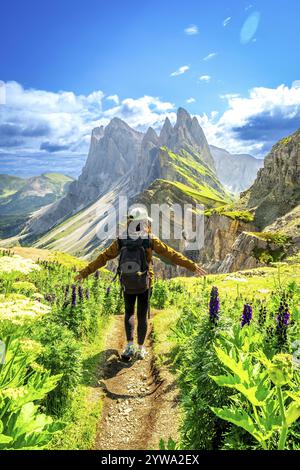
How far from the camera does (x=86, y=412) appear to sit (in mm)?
7496

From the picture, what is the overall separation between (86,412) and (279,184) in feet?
333

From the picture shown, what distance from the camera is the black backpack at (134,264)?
9586 mm

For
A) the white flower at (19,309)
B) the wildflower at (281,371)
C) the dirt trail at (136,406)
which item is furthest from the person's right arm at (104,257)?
the wildflower at (281,371)

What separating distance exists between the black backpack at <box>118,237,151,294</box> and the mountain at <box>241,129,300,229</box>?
88.3 metres

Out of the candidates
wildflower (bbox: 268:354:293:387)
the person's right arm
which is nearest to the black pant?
the person's right arm

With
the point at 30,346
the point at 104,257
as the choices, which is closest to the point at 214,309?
the point at 30,346

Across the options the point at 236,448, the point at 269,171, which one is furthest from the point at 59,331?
the point at 269,171

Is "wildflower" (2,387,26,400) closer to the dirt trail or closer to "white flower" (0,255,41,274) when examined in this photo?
the dirt trail

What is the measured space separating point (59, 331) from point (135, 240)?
10.1 feet

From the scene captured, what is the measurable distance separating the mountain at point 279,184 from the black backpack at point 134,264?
3477 inches

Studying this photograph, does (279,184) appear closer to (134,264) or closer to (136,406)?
(134,264)
